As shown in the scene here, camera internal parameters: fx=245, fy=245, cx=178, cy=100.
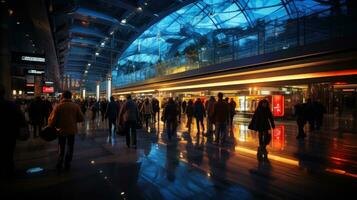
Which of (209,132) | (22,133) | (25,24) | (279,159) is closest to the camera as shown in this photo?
(22,133)

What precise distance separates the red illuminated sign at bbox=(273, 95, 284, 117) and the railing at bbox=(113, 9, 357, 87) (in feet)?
20.7

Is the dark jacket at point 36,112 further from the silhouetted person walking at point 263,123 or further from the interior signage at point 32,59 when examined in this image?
the silhouetted person walking at point 263,123

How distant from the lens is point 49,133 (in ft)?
17.7

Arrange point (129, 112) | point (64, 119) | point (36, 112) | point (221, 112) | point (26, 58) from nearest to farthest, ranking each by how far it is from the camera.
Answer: point (64, 119), point (129, 112), point (221, 112), point (36, 112), point (26, 58)

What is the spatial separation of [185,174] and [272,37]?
1182 centimetres

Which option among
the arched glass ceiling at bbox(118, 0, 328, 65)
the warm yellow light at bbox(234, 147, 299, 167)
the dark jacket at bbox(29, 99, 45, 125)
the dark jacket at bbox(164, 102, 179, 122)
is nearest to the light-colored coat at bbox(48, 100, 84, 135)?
the dark jacket at bbox(164, 102, 179, 122)

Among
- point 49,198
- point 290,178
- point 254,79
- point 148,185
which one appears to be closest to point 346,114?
point 254,79

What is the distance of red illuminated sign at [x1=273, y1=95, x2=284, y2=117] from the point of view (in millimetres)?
20250

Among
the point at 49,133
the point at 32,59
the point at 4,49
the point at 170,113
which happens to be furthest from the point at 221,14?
the point at 49,133

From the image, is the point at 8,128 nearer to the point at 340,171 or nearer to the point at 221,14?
the point at 340,171

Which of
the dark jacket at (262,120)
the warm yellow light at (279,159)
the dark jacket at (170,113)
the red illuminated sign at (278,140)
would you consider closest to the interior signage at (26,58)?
the dark jacket at (170,113)

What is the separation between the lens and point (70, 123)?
211 inches

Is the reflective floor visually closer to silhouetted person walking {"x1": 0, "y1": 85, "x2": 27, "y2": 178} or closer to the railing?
silhouetted person walking {"x1": 0, "y1": 85, "x2": 27, "y2": 178}

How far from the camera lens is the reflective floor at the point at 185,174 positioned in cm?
421
